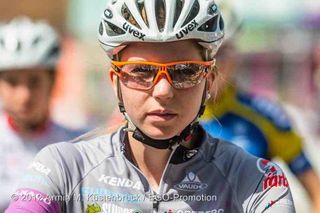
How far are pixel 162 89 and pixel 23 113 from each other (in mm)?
3882

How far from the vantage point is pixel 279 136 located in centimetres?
639

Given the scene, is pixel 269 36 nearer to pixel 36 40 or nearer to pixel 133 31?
pixel 36 40

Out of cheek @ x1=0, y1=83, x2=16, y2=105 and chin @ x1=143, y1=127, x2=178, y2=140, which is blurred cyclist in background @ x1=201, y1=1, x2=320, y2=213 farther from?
chin @ x1=143, y1=127, x2=178, y2=140

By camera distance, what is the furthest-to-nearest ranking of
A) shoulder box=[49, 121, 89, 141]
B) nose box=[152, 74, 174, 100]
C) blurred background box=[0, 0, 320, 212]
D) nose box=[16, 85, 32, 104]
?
1. blurred background box=[0, 0, 320, 212]
2. shoulder box=[49, 121, 89, 141]
3. nose box=[16, 85, 32, 104]
4. nose box=[152, 74, 174, 100]

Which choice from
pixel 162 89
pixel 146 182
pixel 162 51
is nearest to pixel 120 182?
pixel 146 182

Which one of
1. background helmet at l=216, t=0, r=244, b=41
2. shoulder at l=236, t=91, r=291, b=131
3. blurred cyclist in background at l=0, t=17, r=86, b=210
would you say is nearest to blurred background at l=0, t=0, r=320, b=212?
blurred cyclist in background at l=0, t=17, r=86, b=210

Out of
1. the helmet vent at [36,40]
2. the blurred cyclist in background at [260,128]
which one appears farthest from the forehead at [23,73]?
the blurred cyclist in background at [260,128]

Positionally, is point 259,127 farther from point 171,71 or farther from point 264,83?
point 264,83

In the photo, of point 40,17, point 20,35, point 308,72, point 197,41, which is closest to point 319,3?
point 308,72

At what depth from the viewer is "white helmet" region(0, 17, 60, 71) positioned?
774 cm

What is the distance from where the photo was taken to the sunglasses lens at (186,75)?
11.3ft

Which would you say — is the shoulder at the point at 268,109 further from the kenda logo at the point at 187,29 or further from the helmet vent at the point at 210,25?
the kenda logo at the point at 187,29

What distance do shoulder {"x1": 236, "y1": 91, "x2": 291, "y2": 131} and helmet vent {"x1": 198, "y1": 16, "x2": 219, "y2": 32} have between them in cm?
285

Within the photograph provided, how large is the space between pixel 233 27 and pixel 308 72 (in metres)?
25.6
